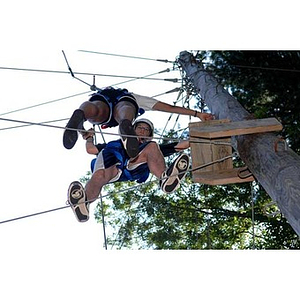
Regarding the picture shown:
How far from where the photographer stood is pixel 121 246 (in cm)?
749

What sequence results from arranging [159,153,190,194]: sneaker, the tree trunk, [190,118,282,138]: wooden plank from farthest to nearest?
[159,153,190,194]: sneaker
[190,118,282,138]: wooden plank
the tree trunk

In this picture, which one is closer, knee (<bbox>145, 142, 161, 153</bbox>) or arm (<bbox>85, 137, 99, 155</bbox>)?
knee (<bbox>145, 142, 161, 153</bbox>)

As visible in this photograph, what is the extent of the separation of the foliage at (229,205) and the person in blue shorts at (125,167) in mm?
3298

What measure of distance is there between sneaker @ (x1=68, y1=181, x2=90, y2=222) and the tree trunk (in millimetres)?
853

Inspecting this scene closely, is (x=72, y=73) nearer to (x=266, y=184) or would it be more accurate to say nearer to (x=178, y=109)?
(x=178, y=109)

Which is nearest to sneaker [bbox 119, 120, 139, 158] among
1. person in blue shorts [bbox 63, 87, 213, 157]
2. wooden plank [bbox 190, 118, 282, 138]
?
person in blue shorts [bbox 63, 87, 213, 157]

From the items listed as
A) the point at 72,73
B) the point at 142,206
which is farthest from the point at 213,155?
the point at 142,206

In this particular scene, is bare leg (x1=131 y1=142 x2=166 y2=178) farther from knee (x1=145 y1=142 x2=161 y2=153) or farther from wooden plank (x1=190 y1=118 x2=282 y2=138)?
wooden plank (x1=190 y1=118 x2=282 y2=138)

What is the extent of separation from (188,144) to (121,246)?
171 inches

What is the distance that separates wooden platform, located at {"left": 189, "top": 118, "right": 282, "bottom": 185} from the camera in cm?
270

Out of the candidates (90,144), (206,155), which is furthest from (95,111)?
(206,155)

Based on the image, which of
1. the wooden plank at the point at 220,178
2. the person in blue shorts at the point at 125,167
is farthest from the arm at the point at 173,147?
the wooden plank at the point at 220,178

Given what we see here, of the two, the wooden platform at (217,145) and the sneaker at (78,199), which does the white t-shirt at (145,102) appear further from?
the sneaker at (78,199)

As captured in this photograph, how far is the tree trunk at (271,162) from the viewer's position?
2201mm
